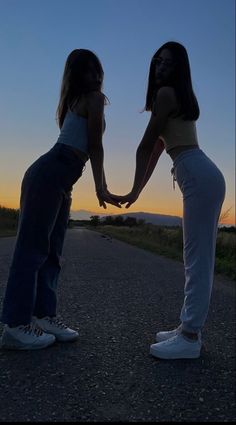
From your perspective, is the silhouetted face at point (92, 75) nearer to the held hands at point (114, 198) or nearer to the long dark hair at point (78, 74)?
the long dark hair at point (78, 74)

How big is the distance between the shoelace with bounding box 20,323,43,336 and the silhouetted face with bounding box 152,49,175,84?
1714 millimetres

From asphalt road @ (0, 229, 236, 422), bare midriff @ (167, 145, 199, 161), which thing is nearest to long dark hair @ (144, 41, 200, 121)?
bare midriff @ (167, 145, 199, 161)

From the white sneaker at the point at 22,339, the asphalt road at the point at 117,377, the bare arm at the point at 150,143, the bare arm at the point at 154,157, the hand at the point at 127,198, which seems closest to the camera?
the asphalt road at the point at 117,377

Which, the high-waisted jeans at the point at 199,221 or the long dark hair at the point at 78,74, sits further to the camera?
the long dark hair at the point at 78,74

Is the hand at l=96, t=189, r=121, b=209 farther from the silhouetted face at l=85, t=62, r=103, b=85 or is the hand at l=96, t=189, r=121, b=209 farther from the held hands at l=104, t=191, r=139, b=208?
the silhouetted face at l=85, t=62, r=103, b=85

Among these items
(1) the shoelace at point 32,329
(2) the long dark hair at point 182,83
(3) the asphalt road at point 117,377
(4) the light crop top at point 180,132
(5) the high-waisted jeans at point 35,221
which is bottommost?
(3) the asphalt road at point 117,377

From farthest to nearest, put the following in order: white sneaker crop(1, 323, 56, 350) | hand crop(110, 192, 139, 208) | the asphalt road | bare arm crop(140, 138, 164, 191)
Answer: bare arm crop(140, 138, 164, 191), hand crop(110, 192, 139, 208), white sneaker crop(1, 323, 56, 350), the asphalt road

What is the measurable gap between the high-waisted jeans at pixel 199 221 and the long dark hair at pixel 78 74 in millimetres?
721

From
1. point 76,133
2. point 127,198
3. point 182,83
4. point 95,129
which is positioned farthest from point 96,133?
point 182,83

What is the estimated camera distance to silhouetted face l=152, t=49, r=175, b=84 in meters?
2.88

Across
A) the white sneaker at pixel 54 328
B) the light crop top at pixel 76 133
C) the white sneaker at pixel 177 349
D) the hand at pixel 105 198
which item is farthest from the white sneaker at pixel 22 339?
the light crop top at pixel 76 133

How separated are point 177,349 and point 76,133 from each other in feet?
4.80

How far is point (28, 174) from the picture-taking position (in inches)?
113

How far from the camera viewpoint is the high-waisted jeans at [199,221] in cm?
279
